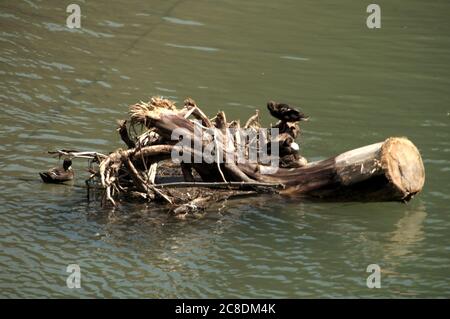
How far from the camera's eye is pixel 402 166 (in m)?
10.5

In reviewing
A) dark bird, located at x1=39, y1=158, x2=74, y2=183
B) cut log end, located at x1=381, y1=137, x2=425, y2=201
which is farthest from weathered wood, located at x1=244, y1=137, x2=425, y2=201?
dark bird, located at x1=39, y1=158, x2=74, y2=183

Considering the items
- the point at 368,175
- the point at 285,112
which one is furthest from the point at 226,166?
the point at 368,175

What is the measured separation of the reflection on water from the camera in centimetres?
947

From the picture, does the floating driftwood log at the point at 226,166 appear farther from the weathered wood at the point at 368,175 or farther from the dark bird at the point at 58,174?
the dark bird at the point at 58,174

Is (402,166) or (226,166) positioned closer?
(402,166)

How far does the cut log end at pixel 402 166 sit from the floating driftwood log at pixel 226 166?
1 cm

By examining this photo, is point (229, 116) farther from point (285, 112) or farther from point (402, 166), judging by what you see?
Answer: point (402, 166)

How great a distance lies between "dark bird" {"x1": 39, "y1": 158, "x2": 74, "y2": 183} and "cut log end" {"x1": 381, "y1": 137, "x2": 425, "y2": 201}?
157 inches

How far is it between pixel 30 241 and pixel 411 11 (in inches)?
476

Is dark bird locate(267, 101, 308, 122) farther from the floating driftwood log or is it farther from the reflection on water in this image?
the reflection on water

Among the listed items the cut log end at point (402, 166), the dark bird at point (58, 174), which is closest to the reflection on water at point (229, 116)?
the dark bird at point (58, 174)

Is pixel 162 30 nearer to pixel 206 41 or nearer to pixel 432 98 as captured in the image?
pixel 206 41

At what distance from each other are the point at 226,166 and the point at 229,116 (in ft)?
11.3

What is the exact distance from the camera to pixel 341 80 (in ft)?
52.3
